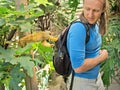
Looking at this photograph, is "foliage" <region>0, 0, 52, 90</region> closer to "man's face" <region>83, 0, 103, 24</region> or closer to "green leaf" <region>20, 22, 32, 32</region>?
"green leaf" <region>20, 22, 32, 32</region>

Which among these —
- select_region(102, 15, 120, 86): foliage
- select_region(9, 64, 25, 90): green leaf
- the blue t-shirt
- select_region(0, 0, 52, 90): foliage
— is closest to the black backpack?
the blue t-shirt

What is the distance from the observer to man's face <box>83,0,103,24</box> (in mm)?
1580

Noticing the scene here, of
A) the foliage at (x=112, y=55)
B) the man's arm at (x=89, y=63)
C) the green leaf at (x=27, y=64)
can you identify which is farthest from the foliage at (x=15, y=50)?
the foliage at (x=112, y=55)

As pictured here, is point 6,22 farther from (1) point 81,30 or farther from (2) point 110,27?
(2) point 110,27

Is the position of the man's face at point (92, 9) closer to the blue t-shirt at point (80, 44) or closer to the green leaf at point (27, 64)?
the blue t-shirt at point (80, 44)

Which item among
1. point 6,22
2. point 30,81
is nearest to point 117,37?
point 30,81

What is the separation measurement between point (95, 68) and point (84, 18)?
1.01 ft

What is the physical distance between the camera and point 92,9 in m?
1.58

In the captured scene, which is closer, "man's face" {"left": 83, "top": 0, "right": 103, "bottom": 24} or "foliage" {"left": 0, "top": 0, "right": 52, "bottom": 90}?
"foliage" {"left": 0, "top": 0, "right": 52, "bottom": 90}

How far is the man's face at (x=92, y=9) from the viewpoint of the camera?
1.58 m

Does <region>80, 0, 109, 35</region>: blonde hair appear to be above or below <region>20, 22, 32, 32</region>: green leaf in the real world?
below

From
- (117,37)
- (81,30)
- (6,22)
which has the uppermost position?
(6,22)

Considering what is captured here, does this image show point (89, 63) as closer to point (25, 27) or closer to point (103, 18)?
point (103, 18)

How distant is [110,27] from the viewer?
104 inches
